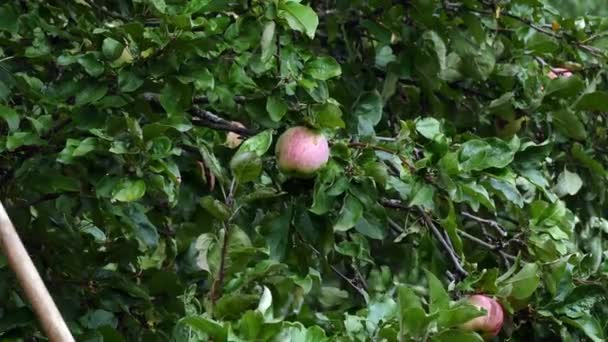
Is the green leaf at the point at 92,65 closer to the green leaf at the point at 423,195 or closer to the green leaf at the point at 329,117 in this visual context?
the green leaf at the point at 329,117

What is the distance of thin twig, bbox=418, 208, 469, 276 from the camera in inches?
62.7

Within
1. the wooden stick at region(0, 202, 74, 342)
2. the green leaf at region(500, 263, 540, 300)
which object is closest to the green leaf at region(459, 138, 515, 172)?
the green leaf at region(500, 263, 540, 300)

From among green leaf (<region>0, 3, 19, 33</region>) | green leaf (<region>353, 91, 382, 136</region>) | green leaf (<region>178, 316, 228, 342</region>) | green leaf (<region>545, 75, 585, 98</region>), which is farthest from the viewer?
green leaf (<region>545, 75, 585, 98</region>)

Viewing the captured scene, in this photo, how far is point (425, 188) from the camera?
1427 mm

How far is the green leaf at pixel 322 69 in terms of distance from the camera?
1.46 meters

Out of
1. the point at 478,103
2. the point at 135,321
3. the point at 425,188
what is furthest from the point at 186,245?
the point at 478,103

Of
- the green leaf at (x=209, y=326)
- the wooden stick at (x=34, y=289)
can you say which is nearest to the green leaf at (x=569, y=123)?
the green leaf at (x=209, y=326)

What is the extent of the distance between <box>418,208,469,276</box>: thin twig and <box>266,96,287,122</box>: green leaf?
0.92ft

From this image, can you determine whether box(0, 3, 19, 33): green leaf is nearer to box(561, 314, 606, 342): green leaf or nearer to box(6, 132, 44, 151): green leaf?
box(6, 132, 44, 151): green leaf

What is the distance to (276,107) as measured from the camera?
1448mm

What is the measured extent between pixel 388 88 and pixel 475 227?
0.96ft

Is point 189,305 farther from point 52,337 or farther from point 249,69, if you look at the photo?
point 249,69

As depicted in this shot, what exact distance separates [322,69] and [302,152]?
15cm

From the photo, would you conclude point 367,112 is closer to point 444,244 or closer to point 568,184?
point 444,244
